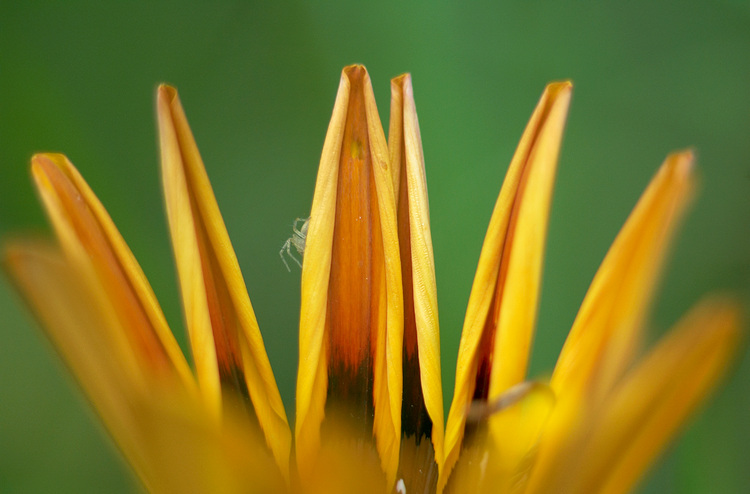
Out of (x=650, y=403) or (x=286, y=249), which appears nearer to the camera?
(x=650, y=403)

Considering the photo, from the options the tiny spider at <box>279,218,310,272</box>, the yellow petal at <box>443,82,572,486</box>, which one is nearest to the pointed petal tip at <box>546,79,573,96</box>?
the yellow petal at <box>443,82,572,486</box>

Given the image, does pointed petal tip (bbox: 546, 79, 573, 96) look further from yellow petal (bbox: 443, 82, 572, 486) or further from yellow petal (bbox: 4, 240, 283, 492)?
yellow petal (bbox: 4, 240, 283, 492)

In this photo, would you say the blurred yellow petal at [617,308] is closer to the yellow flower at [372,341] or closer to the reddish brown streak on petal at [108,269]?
the yellow flower at [372,341]

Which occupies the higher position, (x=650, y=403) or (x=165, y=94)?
(x=165, y=94)

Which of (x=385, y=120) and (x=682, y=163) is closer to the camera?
(x=682, y=163)

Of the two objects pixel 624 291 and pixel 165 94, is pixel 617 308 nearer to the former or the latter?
pixel 624 291

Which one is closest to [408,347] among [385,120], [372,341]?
[372,341]

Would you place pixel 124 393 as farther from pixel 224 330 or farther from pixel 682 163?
pixel 682 163

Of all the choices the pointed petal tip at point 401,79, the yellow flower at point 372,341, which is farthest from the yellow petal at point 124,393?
the pointed petal tip at point 401,79
